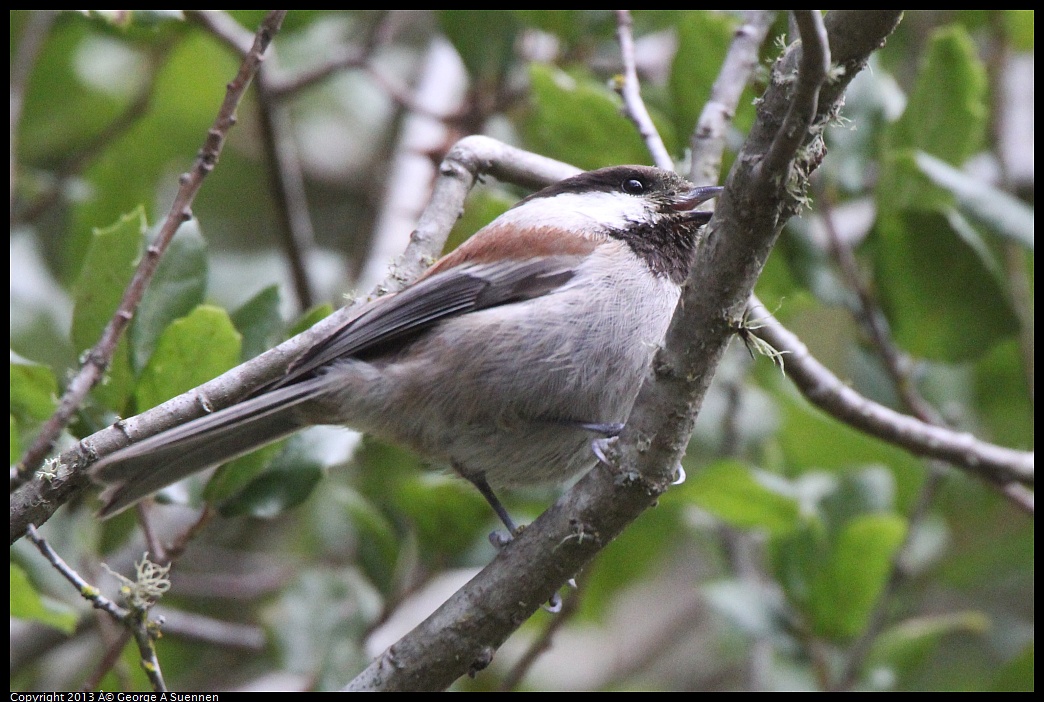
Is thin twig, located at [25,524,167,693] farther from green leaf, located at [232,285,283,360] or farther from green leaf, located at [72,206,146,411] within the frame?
green leaf, located at [232,285,283,360]

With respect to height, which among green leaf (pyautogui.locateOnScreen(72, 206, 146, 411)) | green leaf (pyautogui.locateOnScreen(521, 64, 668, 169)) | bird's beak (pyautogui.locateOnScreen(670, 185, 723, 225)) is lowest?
green leaf (pyautogui.locateOnScreen(72, 206, 146, 411))

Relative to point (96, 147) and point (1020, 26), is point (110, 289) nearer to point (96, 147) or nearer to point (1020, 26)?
point (96, 147)

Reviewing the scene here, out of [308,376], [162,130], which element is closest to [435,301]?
[308,376]

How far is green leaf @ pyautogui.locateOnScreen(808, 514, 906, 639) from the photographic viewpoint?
10.2ft

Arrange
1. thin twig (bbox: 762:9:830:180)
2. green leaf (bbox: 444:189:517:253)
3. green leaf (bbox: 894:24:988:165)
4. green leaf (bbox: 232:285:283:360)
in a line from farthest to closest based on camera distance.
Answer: green leaf (bbox: 444:189:517:253)
green leaf (bbox: 894:24:988:165)
green leaf (bbox: 232:285:283:360)
thin twig (bbox: 762:9:830:180)

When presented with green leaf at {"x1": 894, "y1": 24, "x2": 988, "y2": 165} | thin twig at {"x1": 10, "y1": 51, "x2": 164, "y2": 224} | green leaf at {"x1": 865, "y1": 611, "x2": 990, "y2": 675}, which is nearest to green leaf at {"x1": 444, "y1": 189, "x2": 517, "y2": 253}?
green leaf at {"x1": 894, "y1": 24, "x2": 988, "y2": 165}

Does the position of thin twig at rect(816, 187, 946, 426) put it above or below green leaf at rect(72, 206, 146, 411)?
above

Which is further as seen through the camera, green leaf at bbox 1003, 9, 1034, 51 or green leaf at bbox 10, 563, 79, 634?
green leaf at bbox 1003, 9, 1034, 51

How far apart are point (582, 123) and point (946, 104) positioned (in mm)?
1147

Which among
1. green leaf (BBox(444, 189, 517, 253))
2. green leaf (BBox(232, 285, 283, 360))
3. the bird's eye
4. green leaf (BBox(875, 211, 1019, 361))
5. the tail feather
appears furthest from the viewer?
green leaf (BBox(444, 189, 517, 253))

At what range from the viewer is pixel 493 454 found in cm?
257

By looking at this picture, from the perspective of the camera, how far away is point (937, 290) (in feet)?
10.5

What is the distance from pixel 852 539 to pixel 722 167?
1.31m
